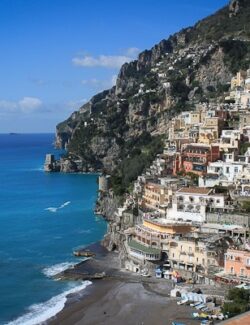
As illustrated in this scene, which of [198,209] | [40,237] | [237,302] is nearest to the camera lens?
[237,302]

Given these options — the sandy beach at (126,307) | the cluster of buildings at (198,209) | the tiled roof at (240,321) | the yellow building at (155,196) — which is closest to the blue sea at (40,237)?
the sandy beach at (126,307)

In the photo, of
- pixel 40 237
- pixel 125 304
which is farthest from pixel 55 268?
pixel 40 237

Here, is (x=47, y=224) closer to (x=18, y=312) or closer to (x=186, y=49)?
(x=18, y=312)

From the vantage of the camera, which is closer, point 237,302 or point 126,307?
point 237,302

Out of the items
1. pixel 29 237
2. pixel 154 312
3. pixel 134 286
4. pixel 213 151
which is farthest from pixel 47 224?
pixel 154 312

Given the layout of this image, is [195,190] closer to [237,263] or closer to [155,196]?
[155,196]

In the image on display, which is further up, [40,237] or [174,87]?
[174,87]

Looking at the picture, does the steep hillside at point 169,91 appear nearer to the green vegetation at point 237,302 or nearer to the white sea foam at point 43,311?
the white sea foam at point 43,311

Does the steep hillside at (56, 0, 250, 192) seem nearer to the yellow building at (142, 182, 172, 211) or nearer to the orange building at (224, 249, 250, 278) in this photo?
the yellow building at (142, 182, 172, 211)
